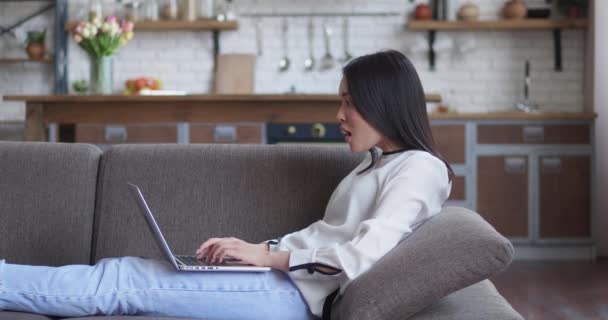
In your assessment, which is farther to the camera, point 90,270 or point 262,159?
point 262,159

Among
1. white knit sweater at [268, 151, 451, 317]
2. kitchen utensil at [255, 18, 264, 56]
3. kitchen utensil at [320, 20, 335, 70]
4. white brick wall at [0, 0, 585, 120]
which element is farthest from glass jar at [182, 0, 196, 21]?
white knit sweater at [268, 151, 451, 317]

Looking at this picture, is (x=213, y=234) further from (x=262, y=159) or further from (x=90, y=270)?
(x=90, y=270)

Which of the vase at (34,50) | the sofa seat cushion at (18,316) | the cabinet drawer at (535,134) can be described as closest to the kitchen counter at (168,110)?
the cabinet drawer at (535,134)

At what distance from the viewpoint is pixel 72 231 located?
239 cm

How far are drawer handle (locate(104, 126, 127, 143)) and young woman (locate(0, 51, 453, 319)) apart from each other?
287 centimetres

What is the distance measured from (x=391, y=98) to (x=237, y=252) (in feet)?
1.68

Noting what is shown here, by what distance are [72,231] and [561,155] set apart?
3.74 m

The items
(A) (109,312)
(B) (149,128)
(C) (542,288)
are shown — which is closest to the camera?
(A) (109,312)

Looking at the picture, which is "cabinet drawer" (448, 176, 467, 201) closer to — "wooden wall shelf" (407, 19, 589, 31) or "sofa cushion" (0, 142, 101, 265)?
"wooden wall shelf" (407, 19, 589, 31)

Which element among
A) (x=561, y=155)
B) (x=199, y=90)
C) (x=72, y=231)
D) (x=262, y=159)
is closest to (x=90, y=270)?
(x=72, y=231)

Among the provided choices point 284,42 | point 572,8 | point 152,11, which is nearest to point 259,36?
point 284,42

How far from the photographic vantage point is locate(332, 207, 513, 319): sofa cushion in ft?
5.64

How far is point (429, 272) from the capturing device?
A: 1.74 meters

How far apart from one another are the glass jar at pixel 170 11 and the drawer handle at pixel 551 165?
2.67 meters
